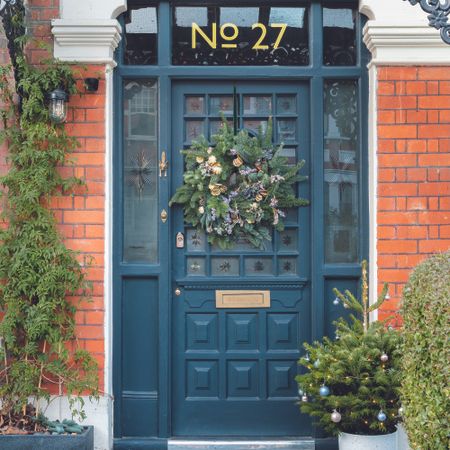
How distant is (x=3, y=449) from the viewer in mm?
5059

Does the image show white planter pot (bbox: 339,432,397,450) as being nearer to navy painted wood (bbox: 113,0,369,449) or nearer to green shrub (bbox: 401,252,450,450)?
navy painted wood (bbox: 113,0,369,449)

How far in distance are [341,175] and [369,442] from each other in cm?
190

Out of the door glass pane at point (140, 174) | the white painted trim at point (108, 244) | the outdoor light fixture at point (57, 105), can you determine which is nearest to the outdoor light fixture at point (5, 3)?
the outdoor light fixture at point (57, 105)

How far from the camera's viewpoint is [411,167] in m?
5.48

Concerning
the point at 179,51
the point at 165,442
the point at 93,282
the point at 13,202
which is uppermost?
the point at 179,51

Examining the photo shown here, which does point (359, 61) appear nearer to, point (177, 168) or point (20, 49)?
point (177, 168)

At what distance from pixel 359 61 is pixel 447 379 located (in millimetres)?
2976

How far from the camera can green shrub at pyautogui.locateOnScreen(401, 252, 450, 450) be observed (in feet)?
11.2

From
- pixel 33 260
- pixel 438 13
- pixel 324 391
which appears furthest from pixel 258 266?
pixel 438 13

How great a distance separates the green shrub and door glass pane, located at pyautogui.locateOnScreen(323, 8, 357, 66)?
2211 mm

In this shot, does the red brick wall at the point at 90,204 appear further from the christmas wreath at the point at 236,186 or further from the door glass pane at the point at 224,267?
the door glass pane at the point at 224,267

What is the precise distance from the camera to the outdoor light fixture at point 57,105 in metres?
5.27

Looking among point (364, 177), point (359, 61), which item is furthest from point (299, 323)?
point (359, 61)

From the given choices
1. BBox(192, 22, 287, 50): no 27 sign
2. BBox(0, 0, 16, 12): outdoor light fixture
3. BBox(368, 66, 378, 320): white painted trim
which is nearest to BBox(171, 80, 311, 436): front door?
BBox(192, 22, 287, 50): no 27 sign
